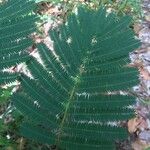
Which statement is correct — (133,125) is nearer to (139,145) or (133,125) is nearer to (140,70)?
(139,145)

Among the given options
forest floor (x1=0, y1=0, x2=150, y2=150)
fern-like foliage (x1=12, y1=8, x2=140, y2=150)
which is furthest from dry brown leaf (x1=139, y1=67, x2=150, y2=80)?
fern-like foliage (x1=12, y1=8, x2=140, y2=150)

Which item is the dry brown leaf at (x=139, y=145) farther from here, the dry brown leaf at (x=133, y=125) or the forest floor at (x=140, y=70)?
the dry brown leaf at (x=133, y=125)

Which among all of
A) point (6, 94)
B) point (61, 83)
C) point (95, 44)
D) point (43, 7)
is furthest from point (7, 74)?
point (43, 7)

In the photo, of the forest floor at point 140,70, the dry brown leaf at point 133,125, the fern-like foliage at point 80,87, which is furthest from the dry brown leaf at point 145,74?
the fern-like foliage at point 80,87

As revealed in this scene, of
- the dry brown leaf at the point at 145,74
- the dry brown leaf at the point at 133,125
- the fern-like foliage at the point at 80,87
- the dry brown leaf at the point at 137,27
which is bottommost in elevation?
the fern-like foliage at the point at 80,87

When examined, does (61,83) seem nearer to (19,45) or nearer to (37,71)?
(37,71)

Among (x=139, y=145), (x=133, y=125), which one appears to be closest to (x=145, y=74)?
(x=133, y=125)
